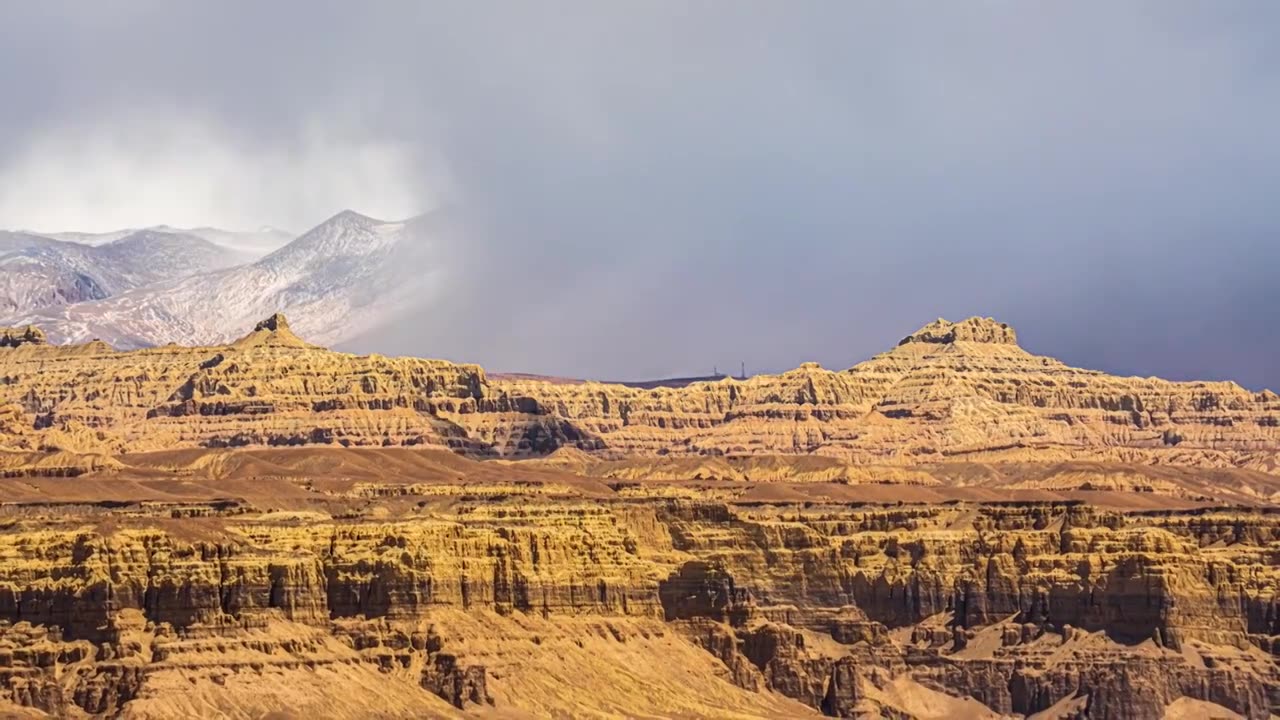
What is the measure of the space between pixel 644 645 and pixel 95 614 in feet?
124

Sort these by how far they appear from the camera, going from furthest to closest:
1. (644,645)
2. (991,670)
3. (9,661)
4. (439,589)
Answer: (991,670) → (644,645) → (439,589) → (9,661)

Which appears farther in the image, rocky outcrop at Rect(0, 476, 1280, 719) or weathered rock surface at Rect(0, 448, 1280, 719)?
rocky outcrop at Rect(0, 476, 1280, 719)

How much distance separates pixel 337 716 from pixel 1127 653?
54.9 metres

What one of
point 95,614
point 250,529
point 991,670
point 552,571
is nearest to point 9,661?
point 95,614

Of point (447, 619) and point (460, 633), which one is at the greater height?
point (447, 619)

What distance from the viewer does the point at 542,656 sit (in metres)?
176

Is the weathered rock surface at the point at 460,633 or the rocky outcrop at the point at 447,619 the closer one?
the weathered rock surface at the point at 460,633

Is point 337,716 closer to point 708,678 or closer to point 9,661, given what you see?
point 9,661

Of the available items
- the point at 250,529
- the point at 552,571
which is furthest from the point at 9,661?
the point at 552,571

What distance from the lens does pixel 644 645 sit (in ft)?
610

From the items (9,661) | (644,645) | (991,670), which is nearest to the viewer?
(9,661)

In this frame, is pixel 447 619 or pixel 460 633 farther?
pixel 447 619

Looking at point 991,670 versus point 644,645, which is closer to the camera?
point 644,645

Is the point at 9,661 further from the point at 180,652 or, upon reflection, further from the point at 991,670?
the point at 991,670
